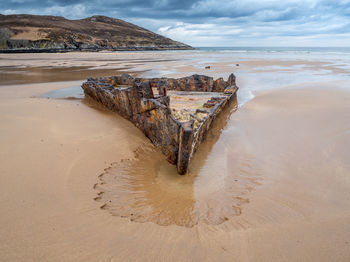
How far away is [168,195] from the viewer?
114 inches

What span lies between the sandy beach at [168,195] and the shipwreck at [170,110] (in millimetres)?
286

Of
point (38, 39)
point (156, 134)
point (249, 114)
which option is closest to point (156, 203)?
point (156, 134)

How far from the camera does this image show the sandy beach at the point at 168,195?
84.0 inches

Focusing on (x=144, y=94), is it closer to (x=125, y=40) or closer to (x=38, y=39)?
(x=38, y=39)

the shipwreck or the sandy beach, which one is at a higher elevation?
the shipwreck

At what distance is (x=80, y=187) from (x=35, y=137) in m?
2.05

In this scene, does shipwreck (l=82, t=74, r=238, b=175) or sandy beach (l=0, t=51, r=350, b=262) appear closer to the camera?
sandy beach (l=0, t=51, r=350, b=262)

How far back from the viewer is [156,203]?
108 inches

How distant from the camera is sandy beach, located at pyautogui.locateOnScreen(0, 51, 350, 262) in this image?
7.00ft

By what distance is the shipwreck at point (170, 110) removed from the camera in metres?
3.31

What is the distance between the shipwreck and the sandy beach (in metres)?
0.29

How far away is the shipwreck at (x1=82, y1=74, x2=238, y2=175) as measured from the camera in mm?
3314

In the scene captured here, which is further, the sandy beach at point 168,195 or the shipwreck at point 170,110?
the shipwreck at point 170,110

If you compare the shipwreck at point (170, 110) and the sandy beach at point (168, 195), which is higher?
the shipwreck at point (170, 110)
